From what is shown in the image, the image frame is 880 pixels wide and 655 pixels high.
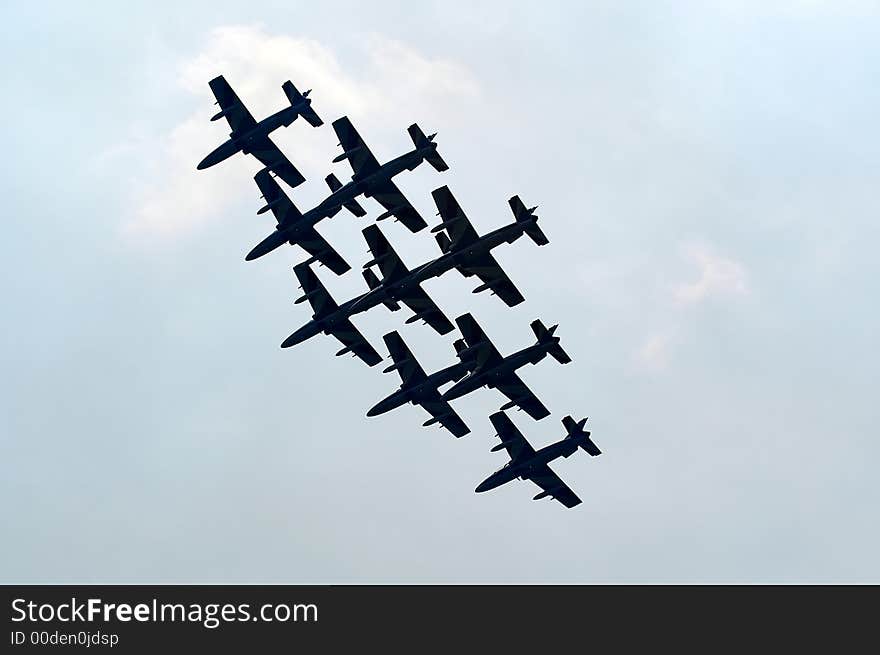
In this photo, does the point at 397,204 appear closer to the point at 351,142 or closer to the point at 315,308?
the point at 351,142

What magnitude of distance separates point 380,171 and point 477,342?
20470 millimetres

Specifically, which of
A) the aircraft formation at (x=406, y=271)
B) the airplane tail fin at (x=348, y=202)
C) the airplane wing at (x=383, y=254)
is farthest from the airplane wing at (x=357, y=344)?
the airplane tail fin at (x=348, y=202)

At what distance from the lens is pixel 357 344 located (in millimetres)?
148125

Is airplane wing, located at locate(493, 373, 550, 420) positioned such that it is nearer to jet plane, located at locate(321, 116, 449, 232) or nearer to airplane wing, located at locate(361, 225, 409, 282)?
airplane wing, located at locate(361, 225, 409, 282)

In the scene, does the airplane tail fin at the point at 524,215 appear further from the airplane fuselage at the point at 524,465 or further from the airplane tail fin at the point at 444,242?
the airplane fuselage at the point at 524,465

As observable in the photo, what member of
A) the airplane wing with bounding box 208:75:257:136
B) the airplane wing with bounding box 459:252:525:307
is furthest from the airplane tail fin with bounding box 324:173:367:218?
the airplane wing with bounding box 459:252:525:307

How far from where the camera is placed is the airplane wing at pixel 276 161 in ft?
451

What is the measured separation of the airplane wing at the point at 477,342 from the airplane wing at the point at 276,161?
21.4 meters
